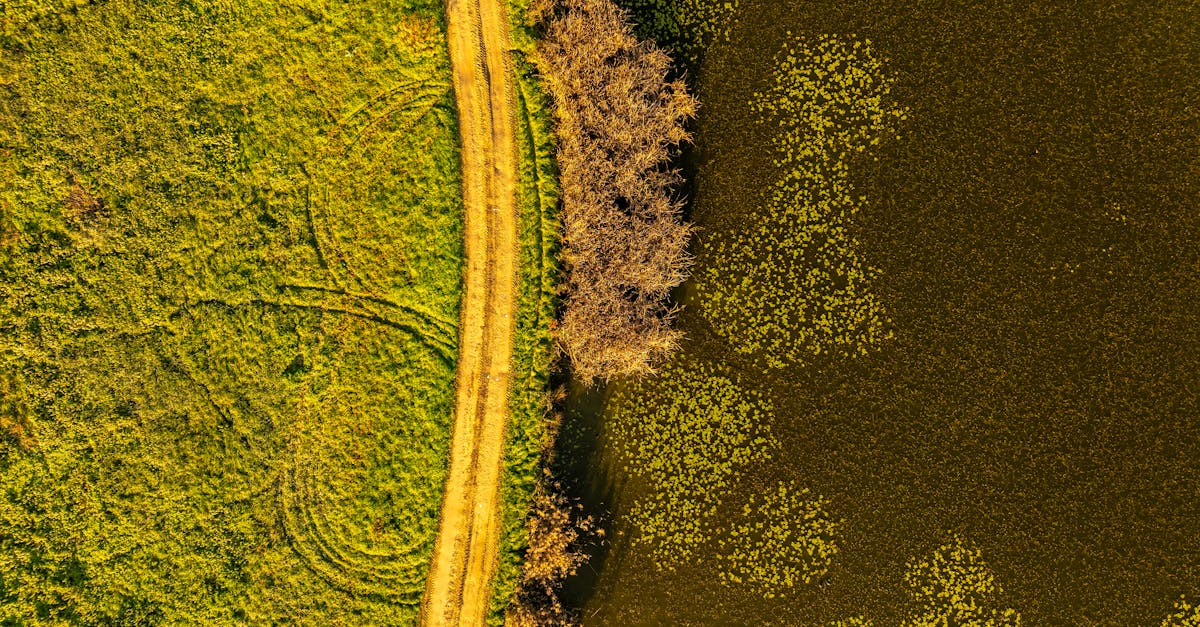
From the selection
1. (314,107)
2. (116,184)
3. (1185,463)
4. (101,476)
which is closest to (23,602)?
(101,476)

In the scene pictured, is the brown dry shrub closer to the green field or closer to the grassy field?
the green field

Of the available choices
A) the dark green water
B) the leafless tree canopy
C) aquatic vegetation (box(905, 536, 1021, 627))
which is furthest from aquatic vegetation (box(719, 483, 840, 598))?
the leafless tree canopy

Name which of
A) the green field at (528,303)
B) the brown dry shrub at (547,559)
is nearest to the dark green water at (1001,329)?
the brown dry shrub at (547,559)

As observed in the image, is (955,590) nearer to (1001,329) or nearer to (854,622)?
(854,622)

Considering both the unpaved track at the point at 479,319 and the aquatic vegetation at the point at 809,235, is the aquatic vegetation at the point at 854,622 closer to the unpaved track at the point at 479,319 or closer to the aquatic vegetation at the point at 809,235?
the aquatic vegetation at the point at 809,235

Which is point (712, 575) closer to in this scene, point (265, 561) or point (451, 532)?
point (451, 532)

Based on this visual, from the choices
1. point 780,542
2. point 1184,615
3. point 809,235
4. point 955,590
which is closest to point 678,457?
point 780,542
